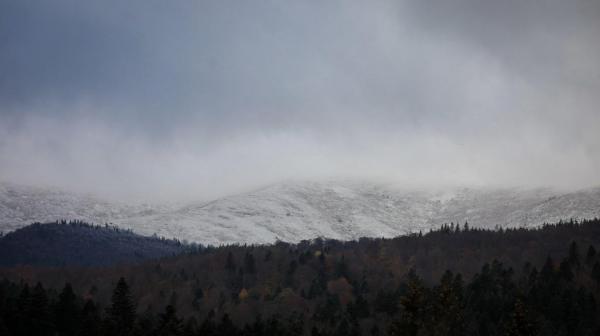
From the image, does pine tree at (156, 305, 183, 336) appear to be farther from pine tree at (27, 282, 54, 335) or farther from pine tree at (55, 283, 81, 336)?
pine tree at (55, 283, 81, 336)

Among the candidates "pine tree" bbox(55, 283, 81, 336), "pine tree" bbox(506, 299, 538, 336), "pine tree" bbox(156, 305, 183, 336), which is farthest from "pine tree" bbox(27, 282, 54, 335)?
"pine tree" bbox(506, 299, 538, 336)

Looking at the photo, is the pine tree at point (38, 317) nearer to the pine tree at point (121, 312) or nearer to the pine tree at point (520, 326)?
the pine tree at point (121, 312)

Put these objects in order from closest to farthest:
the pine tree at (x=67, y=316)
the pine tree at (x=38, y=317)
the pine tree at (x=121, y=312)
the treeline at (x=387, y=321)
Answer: the treeline at (x=387, y=321), the pine tree at (x=38, y=317), the pine tree at (x=121, y=312), the pine tree at (x=67, y=316)

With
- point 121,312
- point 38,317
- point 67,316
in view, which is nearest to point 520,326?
point 121,312

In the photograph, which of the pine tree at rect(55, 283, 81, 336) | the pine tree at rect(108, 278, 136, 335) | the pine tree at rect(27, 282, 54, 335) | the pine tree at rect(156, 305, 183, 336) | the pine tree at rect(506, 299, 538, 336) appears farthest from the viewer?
the pine tree at rect(55, 283, 81, 336)

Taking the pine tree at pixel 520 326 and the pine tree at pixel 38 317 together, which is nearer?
the pine tree at pixel 520 326

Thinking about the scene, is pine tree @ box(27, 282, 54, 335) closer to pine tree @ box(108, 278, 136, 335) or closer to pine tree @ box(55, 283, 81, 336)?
pine tree @ box(55, 283, 81, 336)

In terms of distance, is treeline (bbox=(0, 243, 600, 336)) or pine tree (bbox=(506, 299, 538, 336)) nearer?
pine tree (bbox=(506, 299, 538, 336))


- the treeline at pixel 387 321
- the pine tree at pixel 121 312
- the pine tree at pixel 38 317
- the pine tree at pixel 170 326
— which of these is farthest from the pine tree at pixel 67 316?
the pine tree at pixel 170 326

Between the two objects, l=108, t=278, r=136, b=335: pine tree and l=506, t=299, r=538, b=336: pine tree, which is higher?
l=506, t=299, r=538, b=336: pine tree

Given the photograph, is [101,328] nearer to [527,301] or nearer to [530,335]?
[530,335]

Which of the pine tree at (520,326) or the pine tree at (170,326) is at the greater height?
the pine tree at (520,326)

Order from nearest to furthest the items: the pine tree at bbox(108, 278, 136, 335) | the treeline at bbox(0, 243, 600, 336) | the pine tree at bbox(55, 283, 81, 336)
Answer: the treeline at bbox(0, 243, 600, 336) < the pine tree at bbox(108, 278, 136, 335) < the pine tree at bbox(55, 283, 81, 336)

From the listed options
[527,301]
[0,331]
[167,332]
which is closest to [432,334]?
[167,332]
